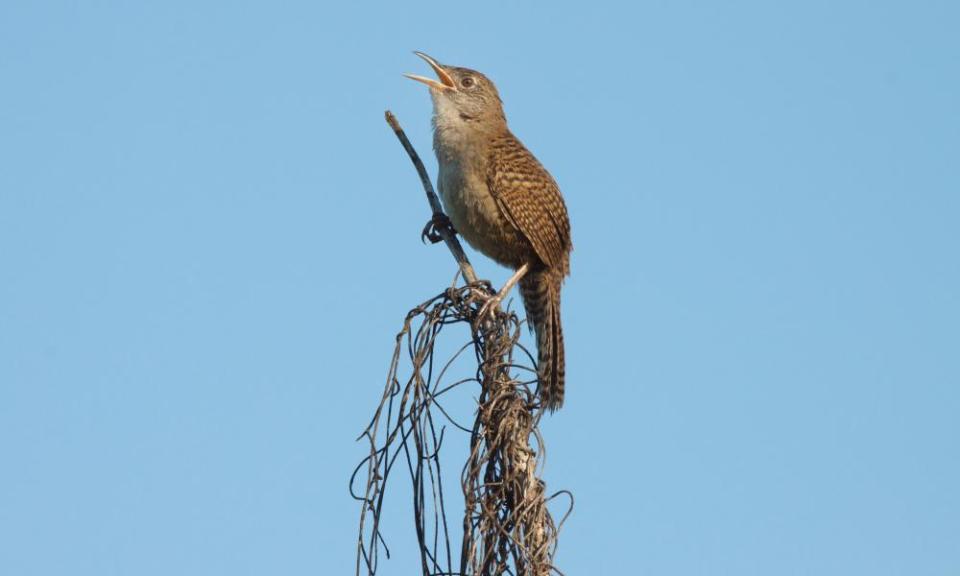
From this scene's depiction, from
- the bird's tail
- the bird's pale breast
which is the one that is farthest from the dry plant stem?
the bird's tail

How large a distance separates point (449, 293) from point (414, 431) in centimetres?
62

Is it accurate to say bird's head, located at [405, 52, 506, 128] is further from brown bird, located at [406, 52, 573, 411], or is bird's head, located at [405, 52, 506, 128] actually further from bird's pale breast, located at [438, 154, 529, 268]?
bird's pale breast, located at [438, 154, 529, 268]

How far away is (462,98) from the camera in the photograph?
7.22m

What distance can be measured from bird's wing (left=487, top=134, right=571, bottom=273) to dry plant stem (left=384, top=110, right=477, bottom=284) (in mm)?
720

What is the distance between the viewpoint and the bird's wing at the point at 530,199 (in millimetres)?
6676

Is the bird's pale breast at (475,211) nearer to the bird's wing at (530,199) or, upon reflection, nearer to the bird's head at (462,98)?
the bird's wing at (530,199)

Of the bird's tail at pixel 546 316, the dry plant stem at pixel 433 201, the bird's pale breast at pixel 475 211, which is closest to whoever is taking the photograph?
the dry plant stem at pixel 433 201

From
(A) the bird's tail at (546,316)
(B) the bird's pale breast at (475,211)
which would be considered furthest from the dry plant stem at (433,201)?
(A) the bird's tail at (546,316)

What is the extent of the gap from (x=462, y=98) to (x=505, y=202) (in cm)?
91

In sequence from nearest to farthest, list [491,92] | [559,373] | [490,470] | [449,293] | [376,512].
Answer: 1. [376,512]
2. [490,470]
3. [449,293]
4. [559,373]
5. [491,92]

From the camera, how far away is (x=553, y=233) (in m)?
6.91

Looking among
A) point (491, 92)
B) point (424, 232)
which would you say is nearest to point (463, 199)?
Answer: point (424, 232)

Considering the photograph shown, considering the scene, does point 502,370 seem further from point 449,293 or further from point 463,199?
point 463,199

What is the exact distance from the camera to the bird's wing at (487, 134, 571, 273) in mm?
6676
